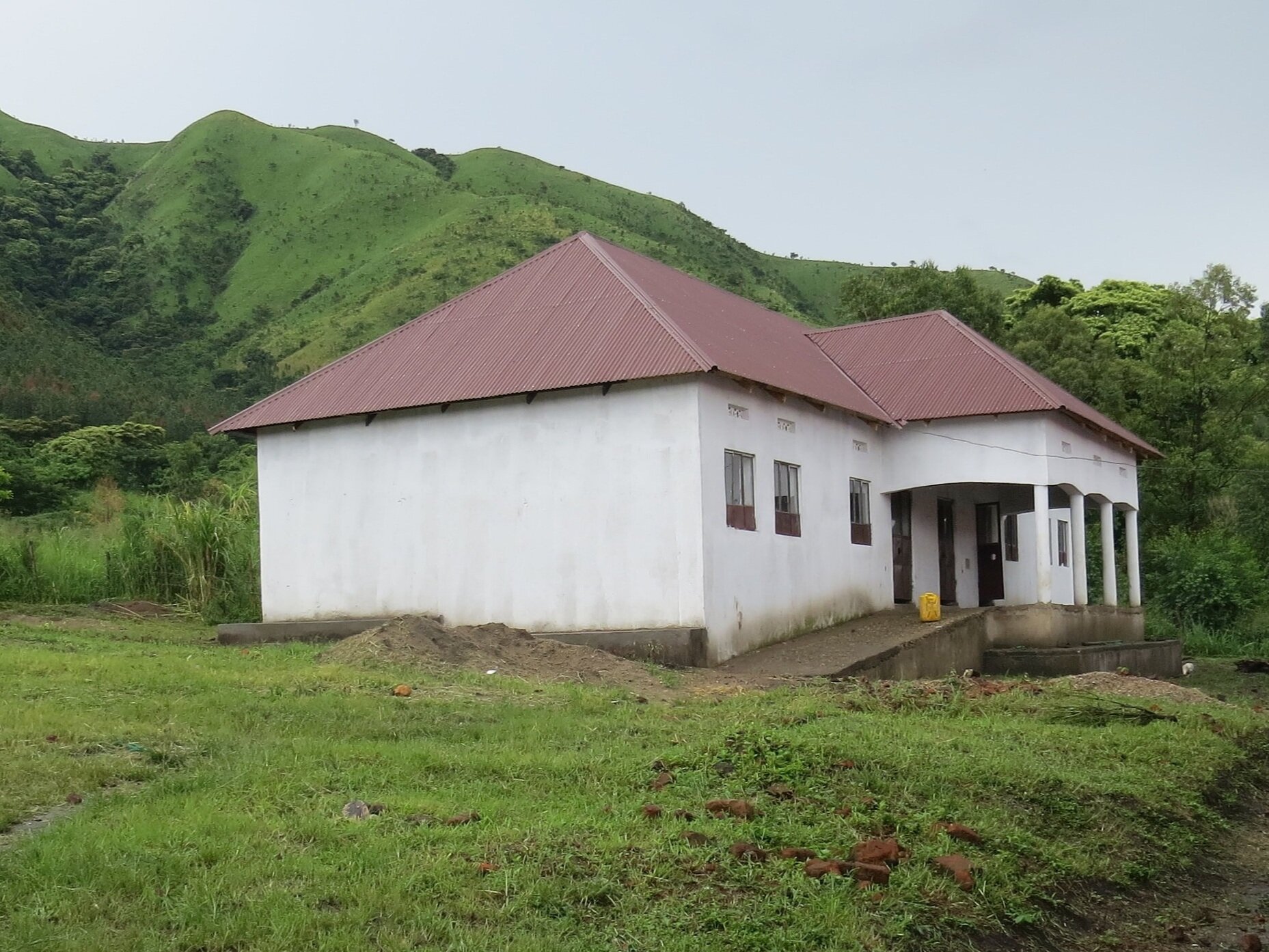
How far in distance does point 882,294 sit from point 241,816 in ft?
114

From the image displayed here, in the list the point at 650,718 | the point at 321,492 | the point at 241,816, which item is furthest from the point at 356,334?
the point at 241,816

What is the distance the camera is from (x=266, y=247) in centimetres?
7638

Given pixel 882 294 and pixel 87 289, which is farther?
pixel 87 289

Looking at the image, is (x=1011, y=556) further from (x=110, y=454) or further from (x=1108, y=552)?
(x=110, y=454)

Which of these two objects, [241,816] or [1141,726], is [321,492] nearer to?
[1141,726]

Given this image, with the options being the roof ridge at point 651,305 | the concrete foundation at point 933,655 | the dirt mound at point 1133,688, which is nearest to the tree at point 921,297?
the roof ridge at point 651,305

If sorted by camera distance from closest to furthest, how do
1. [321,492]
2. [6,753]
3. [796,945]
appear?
[796,945], [6,753], [321,492]

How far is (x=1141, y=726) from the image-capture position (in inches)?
501

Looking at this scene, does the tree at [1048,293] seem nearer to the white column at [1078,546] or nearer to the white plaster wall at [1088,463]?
the white plaster wall at [1088,463]

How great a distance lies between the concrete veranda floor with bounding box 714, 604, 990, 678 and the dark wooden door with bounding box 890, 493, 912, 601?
7.69ft

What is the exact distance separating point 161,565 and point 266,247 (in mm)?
54115

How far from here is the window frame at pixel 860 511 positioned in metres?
22.8

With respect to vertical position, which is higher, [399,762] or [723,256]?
[723,256]

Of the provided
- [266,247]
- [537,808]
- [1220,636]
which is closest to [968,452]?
[1220,636]
